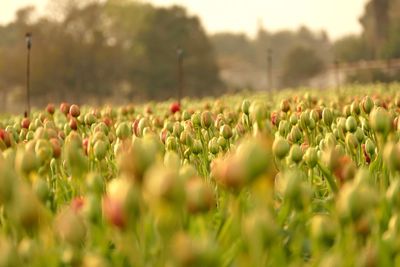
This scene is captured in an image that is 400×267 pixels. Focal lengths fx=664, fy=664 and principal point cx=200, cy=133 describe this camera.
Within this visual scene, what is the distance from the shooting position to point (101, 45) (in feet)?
119

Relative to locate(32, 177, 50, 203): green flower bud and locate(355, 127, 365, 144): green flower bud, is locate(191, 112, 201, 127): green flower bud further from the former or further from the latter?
locate(32, 177, 50, 203): green flower bud

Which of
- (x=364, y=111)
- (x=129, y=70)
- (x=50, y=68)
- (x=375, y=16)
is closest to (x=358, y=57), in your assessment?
(x=375, y=16)

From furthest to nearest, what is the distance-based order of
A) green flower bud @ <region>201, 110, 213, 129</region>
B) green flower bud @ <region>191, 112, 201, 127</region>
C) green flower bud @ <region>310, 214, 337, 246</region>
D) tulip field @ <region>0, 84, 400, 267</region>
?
green flower bud @ <region>191, 112, 201, 127</region> → green flower bud @ <region>201, 110, 213, 129</region> → green flower bud @ <region>310, 214, 337, 246</region> → tulip field @ <region>0, 84, 400, 267</region>

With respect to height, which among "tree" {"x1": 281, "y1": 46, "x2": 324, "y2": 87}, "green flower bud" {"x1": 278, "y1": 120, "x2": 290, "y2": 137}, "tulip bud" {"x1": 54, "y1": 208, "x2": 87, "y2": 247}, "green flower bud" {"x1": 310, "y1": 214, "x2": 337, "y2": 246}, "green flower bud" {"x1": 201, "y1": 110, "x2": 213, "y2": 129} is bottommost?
"green flower bud" {"x1": 310, "y1": 214, "x2": 337, "y2": 246}

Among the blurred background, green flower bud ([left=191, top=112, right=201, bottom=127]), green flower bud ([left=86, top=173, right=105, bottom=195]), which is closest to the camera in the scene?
green flower bud ([left=86, top=173, right=105, bottom=195])

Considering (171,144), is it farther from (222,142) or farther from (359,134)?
(359,134)

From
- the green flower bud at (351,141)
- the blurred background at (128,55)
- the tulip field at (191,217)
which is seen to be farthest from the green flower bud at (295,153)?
the blurred background at (128,55)

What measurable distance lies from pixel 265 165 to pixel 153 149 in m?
0.20

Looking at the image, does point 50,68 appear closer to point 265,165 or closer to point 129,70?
point 129,70

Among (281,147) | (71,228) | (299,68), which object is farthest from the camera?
(299,68)

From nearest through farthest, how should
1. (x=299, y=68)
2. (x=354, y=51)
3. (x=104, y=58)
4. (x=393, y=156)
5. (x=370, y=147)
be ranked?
1. (x=393, y=156)
2. (x=370, y=147)
3. (x=104, y=58)
4. (x=354, y=51)
5. (x=299, y=68)

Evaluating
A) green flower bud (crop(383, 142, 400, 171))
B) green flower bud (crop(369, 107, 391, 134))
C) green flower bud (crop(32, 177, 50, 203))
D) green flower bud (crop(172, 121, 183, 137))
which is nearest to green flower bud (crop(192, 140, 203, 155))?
green flower bud (crop(172, 121, 183, 137))

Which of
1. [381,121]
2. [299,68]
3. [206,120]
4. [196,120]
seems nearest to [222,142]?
[206,120]

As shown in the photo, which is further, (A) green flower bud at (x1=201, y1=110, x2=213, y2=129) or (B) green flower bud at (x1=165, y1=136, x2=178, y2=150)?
(A) green flower bud at (x1=201, y1=110, x2=213, y2=129)
